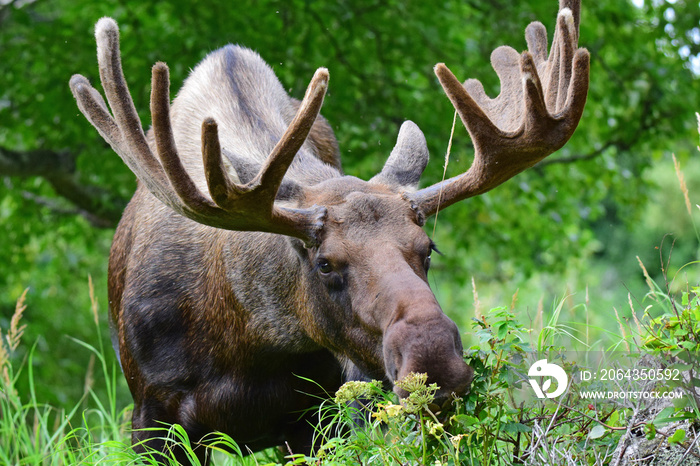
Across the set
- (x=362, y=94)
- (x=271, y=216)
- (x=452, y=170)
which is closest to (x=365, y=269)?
(x=271, y=216)

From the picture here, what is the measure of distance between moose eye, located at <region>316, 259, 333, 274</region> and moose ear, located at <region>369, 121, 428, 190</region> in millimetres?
566

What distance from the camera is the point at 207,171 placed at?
3.28m

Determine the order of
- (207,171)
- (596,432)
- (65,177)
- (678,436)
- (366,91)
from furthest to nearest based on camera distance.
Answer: (65,177) < (366,91) < (207,171) < (596,432) < (678,436)

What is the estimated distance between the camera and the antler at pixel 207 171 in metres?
3.28

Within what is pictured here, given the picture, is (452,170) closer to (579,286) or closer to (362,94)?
(362,94)

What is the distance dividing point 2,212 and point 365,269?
939cm

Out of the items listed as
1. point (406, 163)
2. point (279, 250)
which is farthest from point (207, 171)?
point (406, 163)

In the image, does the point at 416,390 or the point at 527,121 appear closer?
the point at 416,390

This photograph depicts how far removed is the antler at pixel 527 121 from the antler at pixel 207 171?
1.91 feet

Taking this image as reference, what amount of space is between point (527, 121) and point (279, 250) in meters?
1.22

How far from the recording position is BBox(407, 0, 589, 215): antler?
11.6 ft

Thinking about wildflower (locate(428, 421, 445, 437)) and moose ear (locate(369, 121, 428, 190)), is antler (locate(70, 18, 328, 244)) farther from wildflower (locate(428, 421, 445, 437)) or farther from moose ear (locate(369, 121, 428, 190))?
wildflower (locate(428, 421, 445, 437))

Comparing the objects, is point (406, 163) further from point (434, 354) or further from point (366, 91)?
point (366, 91)

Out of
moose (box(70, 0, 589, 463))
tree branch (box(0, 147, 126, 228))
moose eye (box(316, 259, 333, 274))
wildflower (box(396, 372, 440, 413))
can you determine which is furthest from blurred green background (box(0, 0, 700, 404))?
wildflower (box(396, 372, 440, 413))
